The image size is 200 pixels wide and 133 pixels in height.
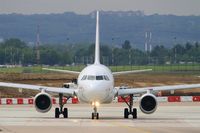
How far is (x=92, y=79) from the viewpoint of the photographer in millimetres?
54031

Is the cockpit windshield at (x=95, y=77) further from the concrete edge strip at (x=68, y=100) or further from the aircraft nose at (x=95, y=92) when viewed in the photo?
the concrete edge strip at (x=68, y=100)

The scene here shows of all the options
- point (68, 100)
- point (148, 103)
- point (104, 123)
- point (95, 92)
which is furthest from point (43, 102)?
point (68, 100)

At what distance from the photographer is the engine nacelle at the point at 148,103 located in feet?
183

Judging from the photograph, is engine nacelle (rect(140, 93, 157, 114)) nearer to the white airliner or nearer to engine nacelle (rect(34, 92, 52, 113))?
the white airliner

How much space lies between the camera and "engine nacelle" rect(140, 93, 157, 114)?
55.8m

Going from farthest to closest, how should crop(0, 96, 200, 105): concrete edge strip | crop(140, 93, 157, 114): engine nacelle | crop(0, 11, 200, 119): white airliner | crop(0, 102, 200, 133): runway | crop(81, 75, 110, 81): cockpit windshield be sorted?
crop(0, 96, 200, 105): concrete edge strip → crop(140, 93, 157, 114): engine nacelle → crop(81, 75, 110, 81): cockpit windshield → crop(0, 11, 200, 119): white airliner → crop(0, 102, 200, 133): runway

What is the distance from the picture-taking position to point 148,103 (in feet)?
183

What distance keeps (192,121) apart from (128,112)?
568cm

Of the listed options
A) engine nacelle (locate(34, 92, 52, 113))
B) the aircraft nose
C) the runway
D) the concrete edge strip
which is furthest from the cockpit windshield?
the concrete edge strip

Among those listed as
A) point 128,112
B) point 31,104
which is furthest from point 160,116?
point 31,104

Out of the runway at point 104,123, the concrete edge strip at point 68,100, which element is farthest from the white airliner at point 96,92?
the concrete edge strip at point 68,100

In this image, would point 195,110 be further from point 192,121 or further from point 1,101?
point 1,101

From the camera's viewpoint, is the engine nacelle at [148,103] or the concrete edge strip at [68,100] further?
the concrete edge strip at [68,100]

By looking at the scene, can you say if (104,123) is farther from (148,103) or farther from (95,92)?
(148,103)
